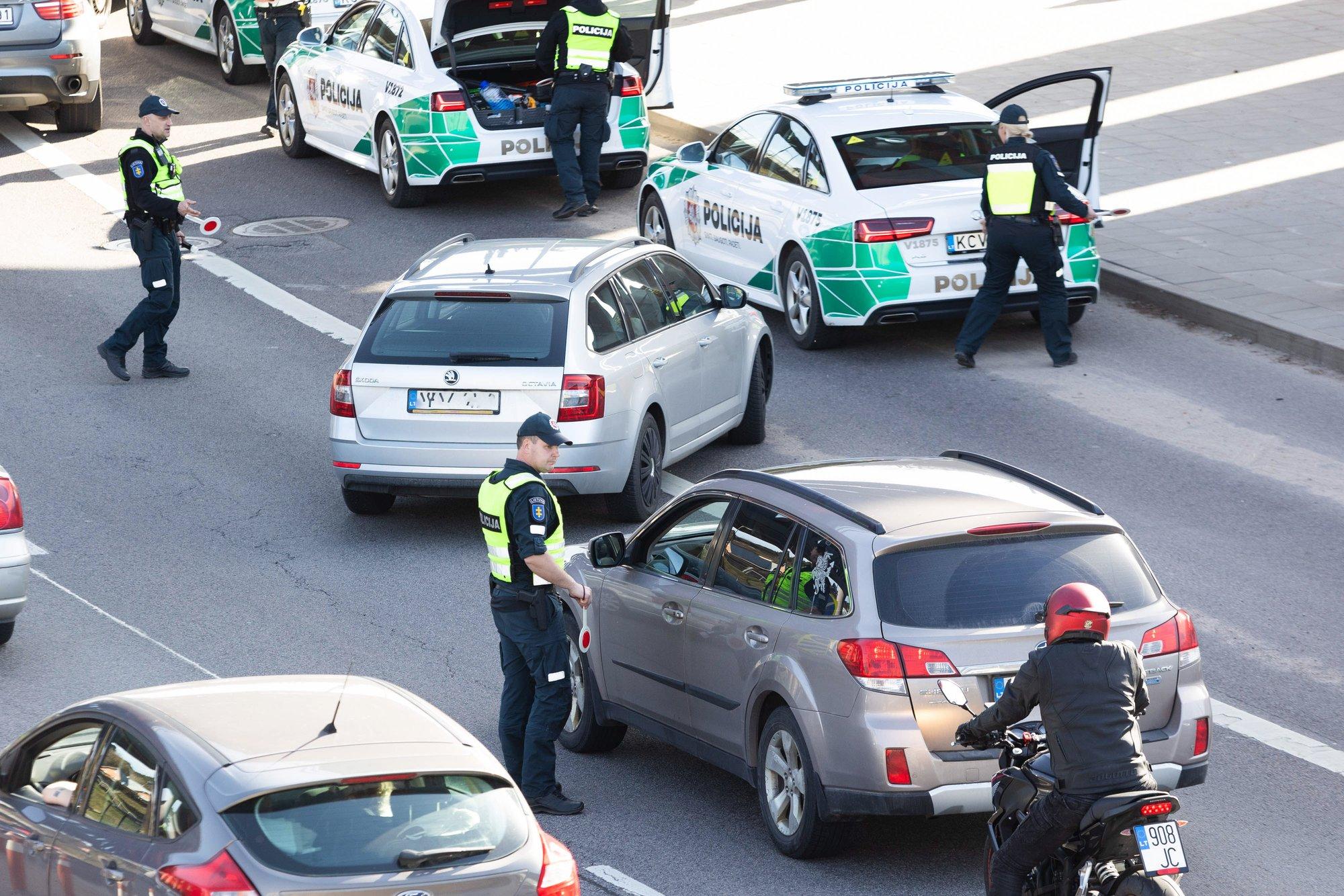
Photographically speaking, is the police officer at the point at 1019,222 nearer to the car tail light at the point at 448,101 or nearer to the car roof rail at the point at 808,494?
the car tail light at the point at 448,101

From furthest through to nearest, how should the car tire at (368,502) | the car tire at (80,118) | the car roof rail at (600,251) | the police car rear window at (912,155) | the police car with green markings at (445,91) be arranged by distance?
1. the car tire at (80,118)
2. the police car with green markings at (445,91)
3. the police car rear window at (912,155)
4. the car tire at (368,502)
5. the car roof rail at (600,251)

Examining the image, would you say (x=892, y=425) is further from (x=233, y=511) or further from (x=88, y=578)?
(x=88, y=578)

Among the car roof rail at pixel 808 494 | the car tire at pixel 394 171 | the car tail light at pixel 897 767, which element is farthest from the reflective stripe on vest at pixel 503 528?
the car tire at pixel 394 171

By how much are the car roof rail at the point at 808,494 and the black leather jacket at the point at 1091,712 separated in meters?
1.37

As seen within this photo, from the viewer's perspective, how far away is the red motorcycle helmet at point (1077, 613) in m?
6.18

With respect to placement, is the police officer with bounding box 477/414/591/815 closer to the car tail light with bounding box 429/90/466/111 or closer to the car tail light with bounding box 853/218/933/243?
the car tail light with bounding box 853/218/933/243

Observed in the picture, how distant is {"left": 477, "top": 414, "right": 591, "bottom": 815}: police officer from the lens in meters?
8.25

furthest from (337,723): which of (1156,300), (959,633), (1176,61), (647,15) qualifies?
(1176,61)

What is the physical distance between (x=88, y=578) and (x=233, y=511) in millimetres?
1324

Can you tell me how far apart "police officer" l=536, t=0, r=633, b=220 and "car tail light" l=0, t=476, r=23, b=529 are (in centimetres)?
952

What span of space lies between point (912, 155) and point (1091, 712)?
9.70 m

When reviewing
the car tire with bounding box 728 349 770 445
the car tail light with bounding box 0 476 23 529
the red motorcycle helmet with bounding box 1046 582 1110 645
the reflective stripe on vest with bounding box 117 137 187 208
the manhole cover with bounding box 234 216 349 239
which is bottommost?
the manhole cover with bounding box 234 216 349 239

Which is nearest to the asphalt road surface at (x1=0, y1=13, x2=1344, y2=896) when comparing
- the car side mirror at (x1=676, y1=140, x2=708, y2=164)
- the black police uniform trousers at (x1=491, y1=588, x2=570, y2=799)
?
the black police uniform trousers at (x1=491, y1=588, x2=570, y2=799)

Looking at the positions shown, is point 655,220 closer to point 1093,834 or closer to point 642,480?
point 642,480
